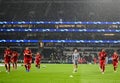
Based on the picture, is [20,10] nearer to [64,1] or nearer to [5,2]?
[5,2]

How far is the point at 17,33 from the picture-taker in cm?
6694

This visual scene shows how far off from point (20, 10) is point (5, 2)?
3.35 m

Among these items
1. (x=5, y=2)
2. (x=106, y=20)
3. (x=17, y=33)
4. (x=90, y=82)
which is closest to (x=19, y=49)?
(x=17, y=33)

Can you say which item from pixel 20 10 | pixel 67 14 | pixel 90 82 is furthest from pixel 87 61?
pixel 90 82

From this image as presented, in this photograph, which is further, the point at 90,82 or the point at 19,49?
the point at 19,49

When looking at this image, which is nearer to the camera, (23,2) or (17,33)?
(17,33)

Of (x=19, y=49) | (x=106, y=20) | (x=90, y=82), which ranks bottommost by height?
(x=90, y=82)

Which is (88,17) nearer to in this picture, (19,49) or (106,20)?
(106,20)

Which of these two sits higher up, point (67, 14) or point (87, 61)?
point (67, 14)

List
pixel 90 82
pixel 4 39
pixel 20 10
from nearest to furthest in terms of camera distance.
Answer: pixel 90 82
pixel 4 39
pixel 20 10

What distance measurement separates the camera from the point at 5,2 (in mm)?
73375

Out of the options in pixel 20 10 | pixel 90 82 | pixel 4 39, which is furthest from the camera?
pixel 20 10

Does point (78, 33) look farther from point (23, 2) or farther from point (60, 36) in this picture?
point (23, 2)

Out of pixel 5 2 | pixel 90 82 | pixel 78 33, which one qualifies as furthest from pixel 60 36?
pixel 90 82
